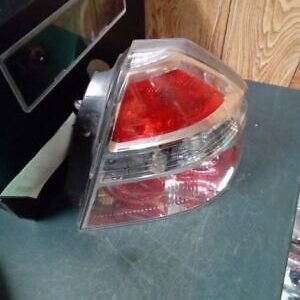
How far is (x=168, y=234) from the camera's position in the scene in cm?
51

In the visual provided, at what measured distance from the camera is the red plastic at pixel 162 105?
38cm

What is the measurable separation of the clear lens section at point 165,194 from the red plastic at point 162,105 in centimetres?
9

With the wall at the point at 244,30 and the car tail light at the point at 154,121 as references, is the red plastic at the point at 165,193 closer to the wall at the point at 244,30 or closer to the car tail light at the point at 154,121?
the car tail light at the point at 154,121

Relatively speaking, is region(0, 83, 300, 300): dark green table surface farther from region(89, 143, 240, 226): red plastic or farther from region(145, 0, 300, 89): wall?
region(145, 0, 300, 89): wall

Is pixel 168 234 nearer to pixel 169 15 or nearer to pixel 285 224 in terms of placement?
pixel 285 224

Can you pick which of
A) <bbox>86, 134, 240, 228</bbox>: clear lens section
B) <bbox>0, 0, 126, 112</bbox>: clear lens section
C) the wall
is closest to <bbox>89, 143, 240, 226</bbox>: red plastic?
<bbox>86, 134, 240, 228</bbox>: clear lens section

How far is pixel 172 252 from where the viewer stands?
49 centimetres

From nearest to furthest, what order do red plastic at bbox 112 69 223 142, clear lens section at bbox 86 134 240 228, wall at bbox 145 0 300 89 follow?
red plastic at bbox 112 69 223 142 < clear lens section at bbox 86 134 240 228 < wall at bbox 145 0 300 89

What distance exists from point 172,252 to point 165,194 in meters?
0.08

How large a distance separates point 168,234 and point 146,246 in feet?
0.12

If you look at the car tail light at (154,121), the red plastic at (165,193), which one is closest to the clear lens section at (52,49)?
the car tail light at (154,121)

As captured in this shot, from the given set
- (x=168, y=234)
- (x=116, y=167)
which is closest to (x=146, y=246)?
(x=168, y=234)

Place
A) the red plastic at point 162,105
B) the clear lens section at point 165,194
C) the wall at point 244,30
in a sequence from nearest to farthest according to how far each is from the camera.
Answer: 1. the red plastic at point 162,105
2. the clear lens section at point 165,194
3. the wall at point 244,30

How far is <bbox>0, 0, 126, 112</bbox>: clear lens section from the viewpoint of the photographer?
0.42 meters
